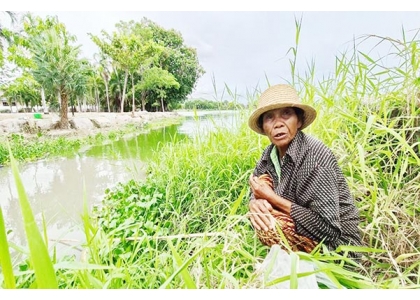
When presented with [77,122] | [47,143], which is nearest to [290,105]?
[47,143]

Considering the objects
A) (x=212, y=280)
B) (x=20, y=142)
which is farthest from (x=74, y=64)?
(x=212, y=280)

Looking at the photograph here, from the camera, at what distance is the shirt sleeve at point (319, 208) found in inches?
31.5

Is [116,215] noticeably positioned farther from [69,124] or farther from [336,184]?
[69,124]

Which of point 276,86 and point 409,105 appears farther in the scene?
point 409,105

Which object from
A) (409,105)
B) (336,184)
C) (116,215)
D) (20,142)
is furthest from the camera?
(20,142)

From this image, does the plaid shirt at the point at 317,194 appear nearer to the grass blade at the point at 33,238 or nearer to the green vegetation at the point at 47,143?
the grass blade at the point at 33,238

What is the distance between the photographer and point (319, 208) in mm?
804

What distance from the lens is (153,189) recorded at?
6.31 ft

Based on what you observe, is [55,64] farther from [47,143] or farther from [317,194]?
[317,194]

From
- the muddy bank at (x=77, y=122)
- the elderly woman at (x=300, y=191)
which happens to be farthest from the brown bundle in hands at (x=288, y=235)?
the muddy bank at (x=77, y=122)

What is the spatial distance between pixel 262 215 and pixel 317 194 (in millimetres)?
194

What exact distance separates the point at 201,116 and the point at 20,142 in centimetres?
333
